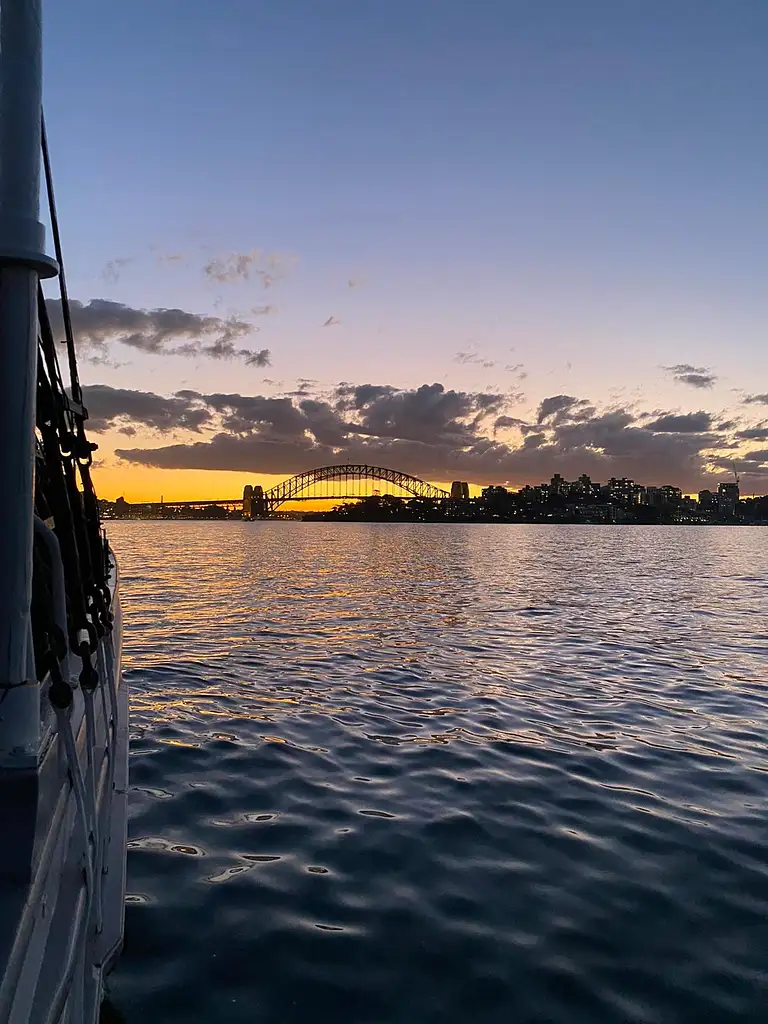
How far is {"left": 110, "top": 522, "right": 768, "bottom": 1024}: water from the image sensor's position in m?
4.64

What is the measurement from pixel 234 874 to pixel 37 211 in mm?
5045

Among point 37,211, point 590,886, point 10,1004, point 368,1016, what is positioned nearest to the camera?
point 10,1004

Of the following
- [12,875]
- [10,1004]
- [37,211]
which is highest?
[37,211]

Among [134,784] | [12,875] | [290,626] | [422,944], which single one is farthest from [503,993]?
[290,626]

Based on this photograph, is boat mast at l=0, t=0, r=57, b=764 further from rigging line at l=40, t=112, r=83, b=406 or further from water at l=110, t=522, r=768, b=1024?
water at l=110, t=522, r=768, b=1024

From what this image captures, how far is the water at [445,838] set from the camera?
15.2ft

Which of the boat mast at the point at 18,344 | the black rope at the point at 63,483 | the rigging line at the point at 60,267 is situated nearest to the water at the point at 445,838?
the black rope at the point at 63,483

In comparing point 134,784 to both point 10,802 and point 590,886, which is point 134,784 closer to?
point 590,886

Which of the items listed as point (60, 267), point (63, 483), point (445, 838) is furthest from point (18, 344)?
point (445, 838)

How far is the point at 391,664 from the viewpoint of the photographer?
616 inches

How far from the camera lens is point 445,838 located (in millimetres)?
6875

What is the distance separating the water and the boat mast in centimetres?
258

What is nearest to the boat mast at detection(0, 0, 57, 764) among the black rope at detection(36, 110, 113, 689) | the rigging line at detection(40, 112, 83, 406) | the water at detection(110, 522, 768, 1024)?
the black rope at detection(36, 110, 113, 689)

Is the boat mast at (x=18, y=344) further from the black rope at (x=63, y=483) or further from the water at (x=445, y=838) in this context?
the water at (x=445, y=838)
